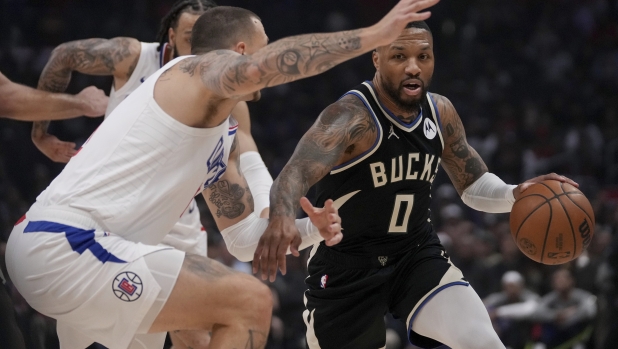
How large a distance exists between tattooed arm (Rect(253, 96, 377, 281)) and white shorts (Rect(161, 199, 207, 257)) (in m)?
1.43

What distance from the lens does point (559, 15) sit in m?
15.5

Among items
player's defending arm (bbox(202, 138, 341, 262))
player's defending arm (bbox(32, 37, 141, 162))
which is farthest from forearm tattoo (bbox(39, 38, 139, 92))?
player's defending arm (bbox(202, 138, 341, 262))

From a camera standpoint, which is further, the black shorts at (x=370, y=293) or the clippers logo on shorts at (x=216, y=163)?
the black shorts at (x=370, y=293)

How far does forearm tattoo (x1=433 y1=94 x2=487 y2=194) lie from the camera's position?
16.9 ft

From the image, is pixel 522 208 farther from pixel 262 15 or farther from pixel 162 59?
pixel 262 15

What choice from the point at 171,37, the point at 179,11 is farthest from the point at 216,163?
the point at 179,11

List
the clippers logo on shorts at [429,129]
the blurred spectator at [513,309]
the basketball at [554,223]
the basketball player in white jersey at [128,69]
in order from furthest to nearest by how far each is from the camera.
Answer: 1. the blurred spectator at [513,309]
2. the basketball player in white jersey at [128,69]
3. the clippers logo on shorts at [429,129]
4. the basketball at [554,223]

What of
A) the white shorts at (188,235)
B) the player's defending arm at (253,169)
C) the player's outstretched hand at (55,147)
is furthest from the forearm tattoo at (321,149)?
the player's outstretched hand at (55,147)

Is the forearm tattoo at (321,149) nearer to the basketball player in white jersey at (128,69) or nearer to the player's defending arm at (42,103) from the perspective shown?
the basketball player in white jersey at (128,69)

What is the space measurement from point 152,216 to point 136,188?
0.16 meters

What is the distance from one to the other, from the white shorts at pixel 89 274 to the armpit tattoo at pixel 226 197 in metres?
0.94

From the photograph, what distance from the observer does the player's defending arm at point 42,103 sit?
4555 millimetres

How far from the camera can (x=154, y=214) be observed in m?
3.59

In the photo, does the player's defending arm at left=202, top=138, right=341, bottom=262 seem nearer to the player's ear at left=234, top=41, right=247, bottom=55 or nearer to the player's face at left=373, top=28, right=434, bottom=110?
the player's ear at left=234, top=41, right=247, bottom=55
